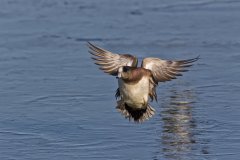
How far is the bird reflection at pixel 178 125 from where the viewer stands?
8391 mm

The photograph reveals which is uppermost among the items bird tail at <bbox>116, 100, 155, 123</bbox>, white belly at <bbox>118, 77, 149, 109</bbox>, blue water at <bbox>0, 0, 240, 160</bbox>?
white belly at <bbox>118, 77, 149, 109</bbox>

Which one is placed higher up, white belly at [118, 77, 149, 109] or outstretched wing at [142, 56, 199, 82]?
outstretched wing at [142, 56, 199, 82]

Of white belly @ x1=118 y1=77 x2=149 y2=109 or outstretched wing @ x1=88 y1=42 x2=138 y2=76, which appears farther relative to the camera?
outstretched wing @ x1=88 y1=42 x2=138 y2=76

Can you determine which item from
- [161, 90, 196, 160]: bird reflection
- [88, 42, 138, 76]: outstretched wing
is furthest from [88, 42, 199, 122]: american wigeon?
[161, 90, 196, 160]: bird reflection

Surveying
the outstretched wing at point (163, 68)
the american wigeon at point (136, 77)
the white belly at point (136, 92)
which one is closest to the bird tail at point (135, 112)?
the american wigeon at point (136, 77)

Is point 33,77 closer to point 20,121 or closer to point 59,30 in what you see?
point 20,121

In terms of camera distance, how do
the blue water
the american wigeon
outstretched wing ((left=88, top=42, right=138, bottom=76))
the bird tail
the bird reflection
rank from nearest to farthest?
the american wigeon → the bird tail → outstretched wing ((left=88, top=42, right=138, bottom=76)) → the bird reflection → the blue water

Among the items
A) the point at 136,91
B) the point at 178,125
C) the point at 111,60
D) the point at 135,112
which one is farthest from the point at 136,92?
the point at 178,125

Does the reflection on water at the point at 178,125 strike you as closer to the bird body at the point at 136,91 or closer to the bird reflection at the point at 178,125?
the bird reflection at the point at 178,125

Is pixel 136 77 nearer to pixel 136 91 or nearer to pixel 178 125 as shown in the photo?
pixel 136 91

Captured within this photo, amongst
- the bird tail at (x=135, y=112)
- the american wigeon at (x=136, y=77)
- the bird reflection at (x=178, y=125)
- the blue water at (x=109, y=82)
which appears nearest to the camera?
the american wigeon at (x=136, y=77)

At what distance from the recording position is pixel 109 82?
10.9 metres

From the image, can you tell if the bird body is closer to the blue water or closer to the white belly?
the white belly

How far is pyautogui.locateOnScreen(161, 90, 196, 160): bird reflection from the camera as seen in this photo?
8391mm
